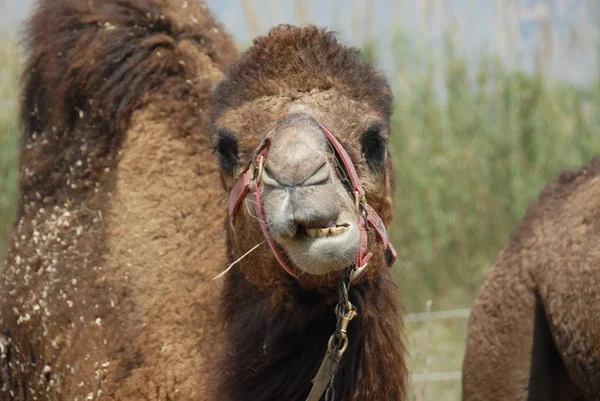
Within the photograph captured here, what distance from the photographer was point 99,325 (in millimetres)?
4285

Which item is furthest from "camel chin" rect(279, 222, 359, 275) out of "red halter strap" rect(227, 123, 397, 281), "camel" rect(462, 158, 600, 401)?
"camel" rect(462, 158, 600, 401)

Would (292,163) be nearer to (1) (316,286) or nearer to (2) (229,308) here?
(1) (316,286)

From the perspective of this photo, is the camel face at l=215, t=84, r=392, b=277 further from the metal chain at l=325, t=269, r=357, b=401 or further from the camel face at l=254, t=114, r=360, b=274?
the metal chain at l=325, t=269, r=357, b=401

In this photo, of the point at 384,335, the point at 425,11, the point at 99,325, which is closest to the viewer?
the point at 384,335

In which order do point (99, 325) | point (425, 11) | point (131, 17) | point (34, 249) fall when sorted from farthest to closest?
point (425, 11) → point (131, 17) → point (34, 249) → point (99, 325)

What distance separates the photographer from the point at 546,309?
4637mm

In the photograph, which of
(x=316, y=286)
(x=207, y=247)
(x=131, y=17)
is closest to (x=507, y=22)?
(x=131, y=17)

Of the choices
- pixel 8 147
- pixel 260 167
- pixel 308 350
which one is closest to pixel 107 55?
pixel 260 167

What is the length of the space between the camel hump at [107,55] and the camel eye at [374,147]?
1.60 m

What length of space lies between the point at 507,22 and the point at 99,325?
6.70 meters

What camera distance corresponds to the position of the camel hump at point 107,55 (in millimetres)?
4836

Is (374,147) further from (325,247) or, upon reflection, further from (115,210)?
(115,210)

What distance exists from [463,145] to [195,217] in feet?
19.4

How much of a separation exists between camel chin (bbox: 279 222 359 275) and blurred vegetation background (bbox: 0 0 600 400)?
6225 mm
